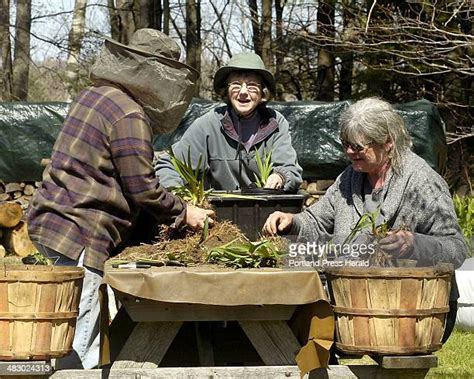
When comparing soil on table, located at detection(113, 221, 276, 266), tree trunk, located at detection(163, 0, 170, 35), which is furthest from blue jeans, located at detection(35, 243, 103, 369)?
tree trunk, located at detection(163, 0, 170, 35)

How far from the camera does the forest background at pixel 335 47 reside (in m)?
11.6

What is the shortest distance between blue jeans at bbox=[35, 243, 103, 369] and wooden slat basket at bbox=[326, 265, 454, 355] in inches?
40.3

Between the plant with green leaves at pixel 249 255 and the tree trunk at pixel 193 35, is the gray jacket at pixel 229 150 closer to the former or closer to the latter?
the plant with green leaves at pixel 249 255

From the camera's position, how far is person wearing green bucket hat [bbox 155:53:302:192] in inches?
199

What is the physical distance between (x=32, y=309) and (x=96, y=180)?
0.78m

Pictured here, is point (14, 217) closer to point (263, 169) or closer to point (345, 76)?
point (345, 76)

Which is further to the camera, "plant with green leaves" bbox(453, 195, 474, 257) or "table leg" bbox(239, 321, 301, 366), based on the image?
"plant with green leaves" bbox(453, 195, 474, 257)

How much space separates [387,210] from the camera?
161 inches

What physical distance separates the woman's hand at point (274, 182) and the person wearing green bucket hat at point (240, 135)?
0.54 ft

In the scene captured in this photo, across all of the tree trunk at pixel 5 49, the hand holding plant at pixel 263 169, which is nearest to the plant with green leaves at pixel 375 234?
the hand holding plant at pixel 263 169

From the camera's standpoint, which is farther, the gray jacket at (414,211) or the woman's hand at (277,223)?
the woman's hand at (277,223)

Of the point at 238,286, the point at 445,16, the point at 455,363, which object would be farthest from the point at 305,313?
the point at 445,16

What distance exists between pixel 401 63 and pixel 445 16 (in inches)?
30.4

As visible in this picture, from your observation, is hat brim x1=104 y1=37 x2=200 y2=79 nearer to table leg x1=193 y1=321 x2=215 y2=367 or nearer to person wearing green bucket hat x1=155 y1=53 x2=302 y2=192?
person wearing green bucket hat x1=155 y1=53 x2=302 y2=192
